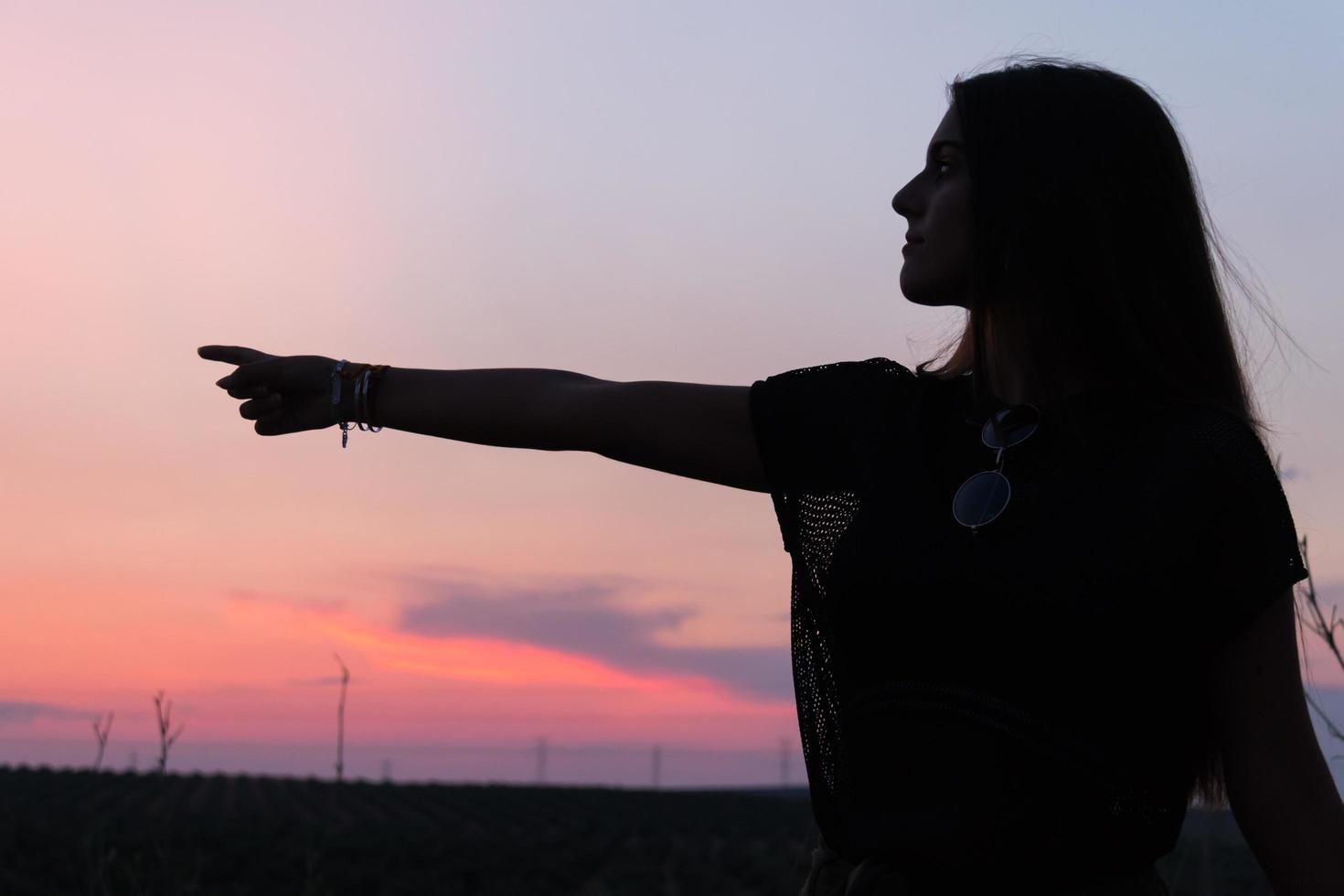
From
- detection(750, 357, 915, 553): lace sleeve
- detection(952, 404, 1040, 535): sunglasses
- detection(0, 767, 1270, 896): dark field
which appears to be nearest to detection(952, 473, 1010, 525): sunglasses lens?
detection(952, 404, 1040, 535): sunglasses

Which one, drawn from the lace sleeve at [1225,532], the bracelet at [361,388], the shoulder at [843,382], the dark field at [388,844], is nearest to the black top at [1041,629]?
the lace sleeve at [1225,532]

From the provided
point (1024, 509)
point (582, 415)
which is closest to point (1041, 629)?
point (1024, 509)

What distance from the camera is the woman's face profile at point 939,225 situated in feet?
6.72

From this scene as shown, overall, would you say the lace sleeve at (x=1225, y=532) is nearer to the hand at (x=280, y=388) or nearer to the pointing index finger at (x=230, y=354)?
the hand at (x=280, y=388)

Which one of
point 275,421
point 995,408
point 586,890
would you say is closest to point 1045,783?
point 995,408

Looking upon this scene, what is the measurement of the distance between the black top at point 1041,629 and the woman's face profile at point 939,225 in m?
0.22

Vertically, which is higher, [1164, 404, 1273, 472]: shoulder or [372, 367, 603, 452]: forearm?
[372, 367, 603, 452]: forearm

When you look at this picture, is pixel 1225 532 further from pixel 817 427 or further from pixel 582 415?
pixel 582 415

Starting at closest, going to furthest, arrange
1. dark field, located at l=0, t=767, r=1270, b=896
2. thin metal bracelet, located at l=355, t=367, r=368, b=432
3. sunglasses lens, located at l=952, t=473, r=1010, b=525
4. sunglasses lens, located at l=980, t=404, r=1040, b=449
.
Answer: sunglasses lens, located at l=952, t=473, r=1010, b=525
sunglasses lens, located at l=980, t=404, r=1040, b=449
thin metal bracelet, located at l=355, t=367, r=368, b=432
dark field, located at l=0, t=767, r=1270, b=896

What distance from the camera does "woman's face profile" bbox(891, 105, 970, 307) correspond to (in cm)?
205

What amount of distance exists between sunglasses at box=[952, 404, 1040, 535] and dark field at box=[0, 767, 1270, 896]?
3.48m

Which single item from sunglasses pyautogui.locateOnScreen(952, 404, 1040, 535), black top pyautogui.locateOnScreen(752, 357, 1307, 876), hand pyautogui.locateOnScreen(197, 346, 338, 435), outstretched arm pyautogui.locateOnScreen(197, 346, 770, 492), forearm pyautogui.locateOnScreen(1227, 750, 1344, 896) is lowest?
forearm pyautogui.locateOnScreen(1227, 750, 1344, 896)

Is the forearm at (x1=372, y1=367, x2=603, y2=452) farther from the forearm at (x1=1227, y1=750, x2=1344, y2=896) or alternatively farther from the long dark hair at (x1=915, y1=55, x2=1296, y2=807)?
the forearm at (x1=1227, y1=750, x2=1344, y2=896)

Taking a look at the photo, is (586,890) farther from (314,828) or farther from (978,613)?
(978,613)
